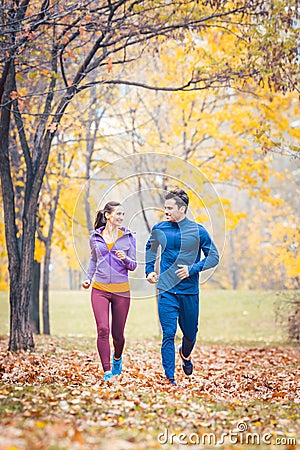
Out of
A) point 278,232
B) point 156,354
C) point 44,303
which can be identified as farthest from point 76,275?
point 156,354

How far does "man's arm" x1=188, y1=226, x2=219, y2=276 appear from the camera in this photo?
268 inches

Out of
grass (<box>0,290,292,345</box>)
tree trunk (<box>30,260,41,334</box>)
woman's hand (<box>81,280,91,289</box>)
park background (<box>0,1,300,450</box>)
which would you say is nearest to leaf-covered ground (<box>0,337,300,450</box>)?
park background (<box>0,1,300,450</box>)

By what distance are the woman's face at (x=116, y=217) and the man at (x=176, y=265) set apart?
0.48 meters

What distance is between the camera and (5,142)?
34.5ft

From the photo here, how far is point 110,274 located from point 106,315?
0.47 m

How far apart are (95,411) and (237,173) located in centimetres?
1292

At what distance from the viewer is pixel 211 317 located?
26.9 m

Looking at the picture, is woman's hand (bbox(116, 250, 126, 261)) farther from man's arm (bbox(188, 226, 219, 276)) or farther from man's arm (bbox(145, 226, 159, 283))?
man's arm (bbox(188, 226, 219, 276))

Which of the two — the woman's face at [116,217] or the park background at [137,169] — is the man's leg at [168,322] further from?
the woman's face at [116,217]

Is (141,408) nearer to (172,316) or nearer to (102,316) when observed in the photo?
(172,316)

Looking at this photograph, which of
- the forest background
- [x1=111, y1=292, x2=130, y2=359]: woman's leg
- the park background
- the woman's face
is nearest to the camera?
the park background

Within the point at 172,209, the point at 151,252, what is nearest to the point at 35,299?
the point at 151,252

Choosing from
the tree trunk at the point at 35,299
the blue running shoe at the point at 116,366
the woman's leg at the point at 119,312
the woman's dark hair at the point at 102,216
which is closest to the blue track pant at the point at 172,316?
the woman's leg at the point at 119,312

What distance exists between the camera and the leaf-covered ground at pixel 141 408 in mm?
4219
